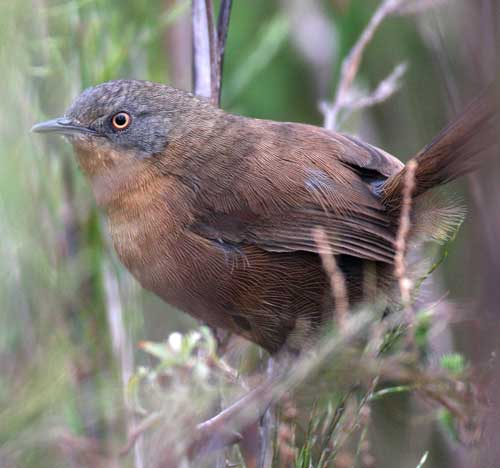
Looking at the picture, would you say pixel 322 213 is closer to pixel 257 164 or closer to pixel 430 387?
pixel 257 164

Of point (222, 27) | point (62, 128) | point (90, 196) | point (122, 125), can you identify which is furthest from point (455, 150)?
point (90, 196)

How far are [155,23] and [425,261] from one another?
1919mm

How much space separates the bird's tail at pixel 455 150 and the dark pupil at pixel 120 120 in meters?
1.21

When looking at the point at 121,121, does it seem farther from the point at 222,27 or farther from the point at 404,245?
the point at 404,245

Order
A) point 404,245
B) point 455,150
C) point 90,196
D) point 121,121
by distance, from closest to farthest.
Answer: point 404,245 < point 455,150 < point 121,121 < point 90,196

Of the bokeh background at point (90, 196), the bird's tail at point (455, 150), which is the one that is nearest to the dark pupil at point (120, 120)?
the bokeh background at point (90, 196)

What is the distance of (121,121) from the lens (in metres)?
3.58

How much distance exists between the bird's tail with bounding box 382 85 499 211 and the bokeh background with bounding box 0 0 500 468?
2.3 inches

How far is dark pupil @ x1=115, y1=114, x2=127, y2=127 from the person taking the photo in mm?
3572

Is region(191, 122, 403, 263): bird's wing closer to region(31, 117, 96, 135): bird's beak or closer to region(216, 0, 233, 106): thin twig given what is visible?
region(216, 0, 233, 106): thin twig

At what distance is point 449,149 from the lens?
277 cm

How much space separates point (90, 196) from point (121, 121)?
52cm

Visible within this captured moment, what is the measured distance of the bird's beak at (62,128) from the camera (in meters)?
3.45

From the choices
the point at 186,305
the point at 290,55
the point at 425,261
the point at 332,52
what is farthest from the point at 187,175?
the point at 290,55
